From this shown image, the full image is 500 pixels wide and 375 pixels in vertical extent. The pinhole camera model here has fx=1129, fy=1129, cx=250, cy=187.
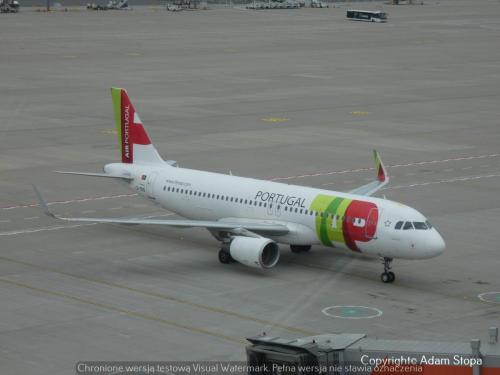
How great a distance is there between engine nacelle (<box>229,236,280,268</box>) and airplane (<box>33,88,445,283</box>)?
0.04 m

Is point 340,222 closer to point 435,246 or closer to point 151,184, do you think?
point 435,246

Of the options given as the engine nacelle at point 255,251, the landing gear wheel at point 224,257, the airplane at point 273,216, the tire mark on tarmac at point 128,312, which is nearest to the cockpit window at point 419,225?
the airplane at point 273,216

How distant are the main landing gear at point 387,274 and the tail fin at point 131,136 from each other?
15.0 meters

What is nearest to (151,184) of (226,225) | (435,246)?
(226,225)

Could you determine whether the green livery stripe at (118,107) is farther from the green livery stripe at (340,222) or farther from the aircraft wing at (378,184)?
the green livery stripe at (340,222)

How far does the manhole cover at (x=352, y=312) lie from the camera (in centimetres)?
4225

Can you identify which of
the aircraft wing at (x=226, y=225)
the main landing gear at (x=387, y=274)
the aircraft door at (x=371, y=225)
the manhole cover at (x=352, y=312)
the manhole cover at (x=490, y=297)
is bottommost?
the manhole cover at (x=352, y=312)

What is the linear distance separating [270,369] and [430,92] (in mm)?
89236

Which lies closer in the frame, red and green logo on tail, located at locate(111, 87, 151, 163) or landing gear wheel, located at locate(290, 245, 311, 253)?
landing gear wheel, located at locate(290, 245, 311, 253)

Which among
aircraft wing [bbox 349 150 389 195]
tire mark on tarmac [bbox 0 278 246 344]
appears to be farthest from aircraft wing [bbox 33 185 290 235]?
aircraft wing [bbox 349 150 389 195]

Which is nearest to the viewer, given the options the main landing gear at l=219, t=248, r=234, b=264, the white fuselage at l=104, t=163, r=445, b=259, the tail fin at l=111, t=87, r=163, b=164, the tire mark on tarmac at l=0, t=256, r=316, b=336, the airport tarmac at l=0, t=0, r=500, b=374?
the tire mark on tarmac at l=0, t=256, r=316, b=336

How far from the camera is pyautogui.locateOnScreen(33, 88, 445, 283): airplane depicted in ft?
151

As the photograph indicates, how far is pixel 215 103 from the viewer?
10344cm

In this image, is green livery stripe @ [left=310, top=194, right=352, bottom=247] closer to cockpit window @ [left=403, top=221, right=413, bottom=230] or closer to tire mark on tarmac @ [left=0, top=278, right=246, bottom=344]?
cockpit window @ [left=403, top=221, right=413, bottom=230]
